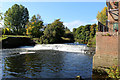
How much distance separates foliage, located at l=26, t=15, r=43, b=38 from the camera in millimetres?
46647

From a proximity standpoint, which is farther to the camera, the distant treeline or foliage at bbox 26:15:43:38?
foliage at bbox 26:15:43:38

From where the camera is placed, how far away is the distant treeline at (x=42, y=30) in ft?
140

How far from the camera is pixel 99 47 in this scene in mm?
8953

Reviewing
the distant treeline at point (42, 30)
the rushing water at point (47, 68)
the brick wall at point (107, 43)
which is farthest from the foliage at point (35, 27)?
the brick wall at point (107, 43)

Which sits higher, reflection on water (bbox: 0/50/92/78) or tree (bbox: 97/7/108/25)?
tree (bbox: 97/7/108/25)

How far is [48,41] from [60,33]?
24.5 feet

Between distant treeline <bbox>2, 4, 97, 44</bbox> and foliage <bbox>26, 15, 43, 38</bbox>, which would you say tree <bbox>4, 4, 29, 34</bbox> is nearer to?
distant treeline <bbox>2, 4, 97, 44</bbox>

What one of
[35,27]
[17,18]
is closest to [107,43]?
[35,27]

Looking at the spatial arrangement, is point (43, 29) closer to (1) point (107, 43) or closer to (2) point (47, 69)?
(2) point (47, 69)

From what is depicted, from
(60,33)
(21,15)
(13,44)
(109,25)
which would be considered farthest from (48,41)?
(109,25)

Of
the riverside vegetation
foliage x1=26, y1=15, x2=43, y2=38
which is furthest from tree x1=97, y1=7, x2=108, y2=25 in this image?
foliage x1=26, y1=15, x2=43, y2=38

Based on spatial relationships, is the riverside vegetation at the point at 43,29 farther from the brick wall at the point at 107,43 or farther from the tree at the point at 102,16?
the brick wall at the point at 107,43

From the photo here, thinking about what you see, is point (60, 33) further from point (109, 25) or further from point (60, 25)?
point (109, 25)

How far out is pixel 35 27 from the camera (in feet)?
158
